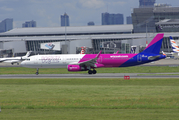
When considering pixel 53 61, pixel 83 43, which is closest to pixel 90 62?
pixel 53 61

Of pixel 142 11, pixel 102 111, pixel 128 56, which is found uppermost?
pixel 142 11

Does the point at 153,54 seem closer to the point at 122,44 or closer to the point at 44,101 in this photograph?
the point at 44,101

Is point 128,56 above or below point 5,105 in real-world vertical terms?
above

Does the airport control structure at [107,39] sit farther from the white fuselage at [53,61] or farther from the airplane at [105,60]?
the airplane at [105,60]

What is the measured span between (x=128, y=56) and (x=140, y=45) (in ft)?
230

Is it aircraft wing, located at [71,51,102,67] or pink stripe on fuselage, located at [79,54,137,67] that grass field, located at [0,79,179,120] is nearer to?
aircraft wing, located at [71,51,102,67]

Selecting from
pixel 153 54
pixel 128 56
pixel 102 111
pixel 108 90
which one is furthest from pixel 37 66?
pixel 102 111

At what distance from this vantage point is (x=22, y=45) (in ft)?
427

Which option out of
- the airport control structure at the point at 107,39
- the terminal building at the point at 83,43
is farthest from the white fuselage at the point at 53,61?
the terminal building at the point at 83,43

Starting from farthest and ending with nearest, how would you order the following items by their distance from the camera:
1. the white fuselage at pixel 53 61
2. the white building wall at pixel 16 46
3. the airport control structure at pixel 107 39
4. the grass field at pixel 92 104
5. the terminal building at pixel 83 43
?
the white building wall at pixel 16 46, the airport control structure at pixel 107 39, the terminal building at pixel 83 43, the white fuselage at pixel 53 61, the grass field at pixel 92 104

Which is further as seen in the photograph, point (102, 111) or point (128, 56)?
point (128, 56)

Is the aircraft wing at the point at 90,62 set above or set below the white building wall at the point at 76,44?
below

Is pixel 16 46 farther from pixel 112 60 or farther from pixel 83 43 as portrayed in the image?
pixel 112 60

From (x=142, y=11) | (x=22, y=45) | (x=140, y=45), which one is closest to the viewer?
(x=140, y=45)
